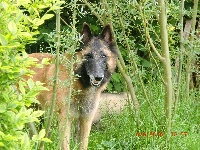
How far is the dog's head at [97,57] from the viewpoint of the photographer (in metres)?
6.25

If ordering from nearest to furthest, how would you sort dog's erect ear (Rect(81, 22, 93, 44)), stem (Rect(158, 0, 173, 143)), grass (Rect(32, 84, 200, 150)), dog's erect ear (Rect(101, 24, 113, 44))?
stem (Rect(158, 0, 173, 143)) < grass (Rect(32, 84, 200, 150)) < dog's erect ear (Rect(101, 24, 113, 44)) < dog's erect ear (Rect(81, 22, 93, 44))

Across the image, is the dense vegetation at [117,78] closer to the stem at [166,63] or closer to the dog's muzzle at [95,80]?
the stem at [166,63]

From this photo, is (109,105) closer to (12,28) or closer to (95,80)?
(95,80)

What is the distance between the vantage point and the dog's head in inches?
246

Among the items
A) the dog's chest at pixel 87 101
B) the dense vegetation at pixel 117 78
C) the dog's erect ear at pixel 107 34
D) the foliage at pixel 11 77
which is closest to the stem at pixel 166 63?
the dense vegetation at pixel 117 78

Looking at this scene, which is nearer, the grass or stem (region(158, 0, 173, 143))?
stem (region(158, 0, 173, 143))

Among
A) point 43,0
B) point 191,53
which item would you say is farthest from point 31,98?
point 191,53

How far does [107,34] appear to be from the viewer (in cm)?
634

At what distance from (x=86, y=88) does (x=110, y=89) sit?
2821 mm

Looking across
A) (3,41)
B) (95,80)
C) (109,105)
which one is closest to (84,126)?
(95,80)

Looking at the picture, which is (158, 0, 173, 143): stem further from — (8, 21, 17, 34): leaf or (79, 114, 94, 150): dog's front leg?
(8, 21, 17, 34): leaf

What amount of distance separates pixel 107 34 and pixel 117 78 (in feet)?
9.93

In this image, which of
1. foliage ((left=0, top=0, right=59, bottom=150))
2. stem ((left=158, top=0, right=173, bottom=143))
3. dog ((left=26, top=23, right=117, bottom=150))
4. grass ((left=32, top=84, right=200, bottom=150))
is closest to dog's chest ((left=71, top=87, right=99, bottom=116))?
dog ((left=26, top=23, right=117, bottom=150))

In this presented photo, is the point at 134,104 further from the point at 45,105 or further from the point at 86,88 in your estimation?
the point at 45,105
